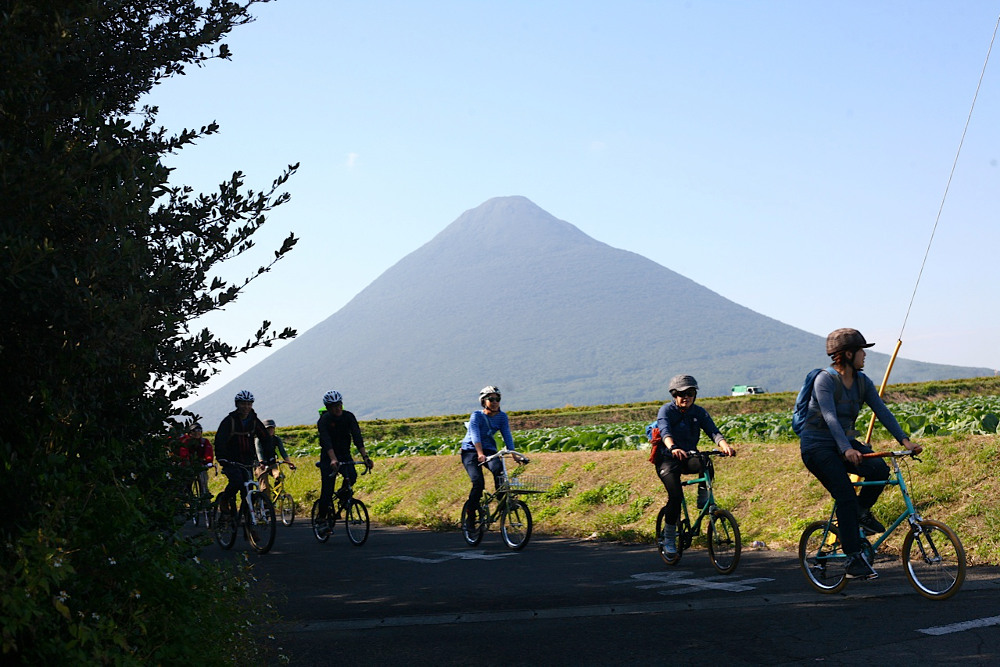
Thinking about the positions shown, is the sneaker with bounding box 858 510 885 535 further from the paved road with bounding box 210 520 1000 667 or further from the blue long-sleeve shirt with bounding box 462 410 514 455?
the blue long-sleeve shirt with bounding box 462 410 514 455

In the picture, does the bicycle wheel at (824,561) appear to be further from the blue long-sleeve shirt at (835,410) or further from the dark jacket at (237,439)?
the dark jacket at (237,439)

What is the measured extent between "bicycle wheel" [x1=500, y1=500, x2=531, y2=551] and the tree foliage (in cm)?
723

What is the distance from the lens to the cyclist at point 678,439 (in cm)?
1059

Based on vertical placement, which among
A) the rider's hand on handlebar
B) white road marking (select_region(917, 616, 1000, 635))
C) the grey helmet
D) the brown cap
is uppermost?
the brown cap

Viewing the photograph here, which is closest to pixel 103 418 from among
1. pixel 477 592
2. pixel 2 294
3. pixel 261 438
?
pixel 2 294

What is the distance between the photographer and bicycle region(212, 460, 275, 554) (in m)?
14.2

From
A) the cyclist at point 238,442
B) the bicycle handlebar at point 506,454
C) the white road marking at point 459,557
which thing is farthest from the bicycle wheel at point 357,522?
the bicycle handlebar at point 506,454

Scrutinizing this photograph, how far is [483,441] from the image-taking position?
14.0 m

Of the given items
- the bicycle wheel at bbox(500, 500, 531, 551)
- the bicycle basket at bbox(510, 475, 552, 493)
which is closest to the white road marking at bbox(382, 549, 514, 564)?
the bicycle wheel at bbox(500, 500, 531, 551)

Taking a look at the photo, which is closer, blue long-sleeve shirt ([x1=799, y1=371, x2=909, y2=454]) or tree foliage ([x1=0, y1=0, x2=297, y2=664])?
tree foliage ([x1=0, y1=0, x2=297, y2=664])

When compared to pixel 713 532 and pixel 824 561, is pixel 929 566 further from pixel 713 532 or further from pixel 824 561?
pixel 713 532

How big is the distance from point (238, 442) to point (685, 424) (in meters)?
7.00

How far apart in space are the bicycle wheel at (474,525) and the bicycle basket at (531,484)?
816 mm

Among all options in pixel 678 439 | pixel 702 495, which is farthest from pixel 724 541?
pixel 678 439
